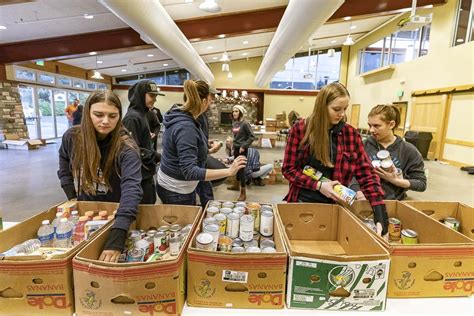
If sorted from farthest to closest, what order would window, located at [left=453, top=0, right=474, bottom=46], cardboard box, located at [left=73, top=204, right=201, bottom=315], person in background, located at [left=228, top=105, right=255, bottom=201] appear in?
window, located at [left=453, top=0, right=474, bottom=46] < person in background, located at [left=228, top=105, right=255, bottom=201] < cardboard box, located at [left=73, top=204, right=201, bottom=315]

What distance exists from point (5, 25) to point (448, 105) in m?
10.7

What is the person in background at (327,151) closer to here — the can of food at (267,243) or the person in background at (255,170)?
the can of food at (267,243)

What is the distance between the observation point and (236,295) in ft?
2.92

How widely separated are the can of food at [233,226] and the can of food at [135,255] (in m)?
0.35

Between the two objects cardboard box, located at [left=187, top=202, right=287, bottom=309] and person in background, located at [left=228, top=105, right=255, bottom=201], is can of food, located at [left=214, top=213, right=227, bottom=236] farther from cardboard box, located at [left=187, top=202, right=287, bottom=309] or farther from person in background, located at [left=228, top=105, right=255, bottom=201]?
person in background, located at [left=228, top=105, right=255, bottom=201]

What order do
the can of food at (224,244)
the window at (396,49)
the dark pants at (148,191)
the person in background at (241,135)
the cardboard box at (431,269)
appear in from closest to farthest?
the cardboard box at (431,269) → the can of food at (224,244) → the dark pants at (148,191) → the person in background at (241,135) → the window at (396,49)

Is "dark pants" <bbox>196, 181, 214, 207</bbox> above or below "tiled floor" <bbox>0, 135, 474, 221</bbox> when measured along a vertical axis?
above

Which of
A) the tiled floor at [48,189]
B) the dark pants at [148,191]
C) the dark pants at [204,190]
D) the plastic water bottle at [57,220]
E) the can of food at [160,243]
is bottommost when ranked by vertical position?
the tiled floor at [48,189]

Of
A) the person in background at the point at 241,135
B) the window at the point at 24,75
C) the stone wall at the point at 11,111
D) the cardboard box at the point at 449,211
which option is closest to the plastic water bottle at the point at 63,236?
the cardboard box at the point at 449,211

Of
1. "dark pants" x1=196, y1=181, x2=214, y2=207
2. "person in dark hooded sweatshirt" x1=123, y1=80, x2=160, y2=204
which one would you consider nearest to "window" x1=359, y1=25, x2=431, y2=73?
"dark pants" x1=196, y1=181, x2=214, y2=207

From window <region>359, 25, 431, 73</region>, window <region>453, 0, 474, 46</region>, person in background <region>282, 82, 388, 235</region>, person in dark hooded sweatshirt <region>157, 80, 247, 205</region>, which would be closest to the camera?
person in background <region>282, 82, 388, 235</region>

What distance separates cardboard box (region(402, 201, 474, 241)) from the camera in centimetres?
134

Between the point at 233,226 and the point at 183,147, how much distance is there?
23.2 inches

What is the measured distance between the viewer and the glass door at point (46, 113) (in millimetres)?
10594
